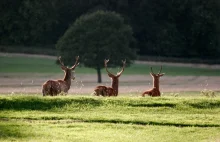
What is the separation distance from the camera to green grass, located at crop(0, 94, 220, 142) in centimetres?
1218

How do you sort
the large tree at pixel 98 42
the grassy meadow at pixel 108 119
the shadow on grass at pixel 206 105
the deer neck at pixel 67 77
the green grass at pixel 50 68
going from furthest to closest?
the green grass at pixel 50 68 → the large tree at pixel 98 42 → the deer neck at pixel 67 77 → the shadow on grass at pixel 206 105 → the grassy meadow at pixel 108 119

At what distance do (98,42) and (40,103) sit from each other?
30269 millimetres

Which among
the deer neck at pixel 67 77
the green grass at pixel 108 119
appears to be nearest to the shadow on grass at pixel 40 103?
the green grass at pixel 108 119

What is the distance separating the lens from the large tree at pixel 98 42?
4472 cm

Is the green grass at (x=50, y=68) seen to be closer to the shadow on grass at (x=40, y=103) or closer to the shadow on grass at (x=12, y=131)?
the shadow on grass at (x=40, y=103)

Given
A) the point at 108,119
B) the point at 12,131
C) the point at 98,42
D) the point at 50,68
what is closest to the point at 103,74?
the point at 50,68

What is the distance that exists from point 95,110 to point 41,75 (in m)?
34.3

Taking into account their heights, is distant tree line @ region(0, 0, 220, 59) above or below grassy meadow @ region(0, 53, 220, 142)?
above

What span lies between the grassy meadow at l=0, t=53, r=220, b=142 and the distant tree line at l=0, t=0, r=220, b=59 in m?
43.1

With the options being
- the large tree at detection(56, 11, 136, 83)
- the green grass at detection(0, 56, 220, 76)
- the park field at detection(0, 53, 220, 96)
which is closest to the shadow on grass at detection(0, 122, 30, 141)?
the park field at detection(0, 53, 220, 96)

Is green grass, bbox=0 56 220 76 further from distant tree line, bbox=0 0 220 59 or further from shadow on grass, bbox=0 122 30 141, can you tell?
shadow on grass, bbox=0 122 30 141

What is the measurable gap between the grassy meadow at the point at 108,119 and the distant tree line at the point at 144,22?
4312 centimetres

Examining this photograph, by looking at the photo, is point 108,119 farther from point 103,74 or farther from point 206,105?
point 103,74

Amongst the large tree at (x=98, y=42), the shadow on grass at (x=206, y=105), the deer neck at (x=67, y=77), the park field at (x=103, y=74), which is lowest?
the shadow on grass at (x=206, y=105)
